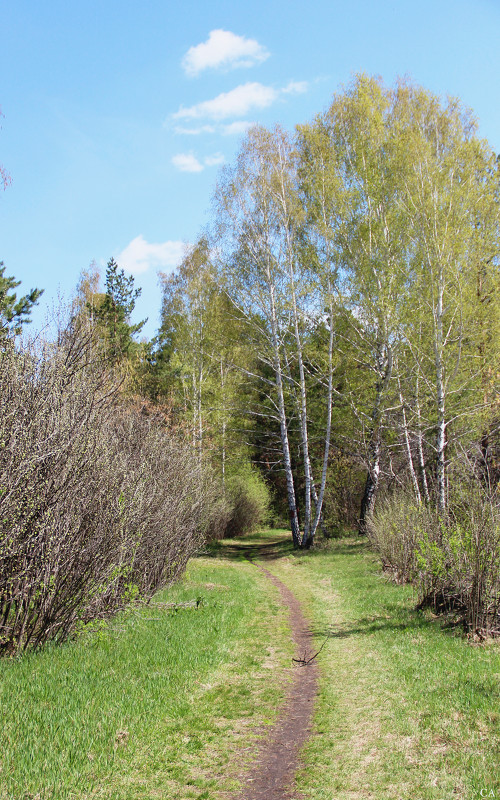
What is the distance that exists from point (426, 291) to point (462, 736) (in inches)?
508

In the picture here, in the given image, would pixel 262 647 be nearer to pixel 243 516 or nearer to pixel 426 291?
pixel 426 291

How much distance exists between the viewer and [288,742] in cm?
486

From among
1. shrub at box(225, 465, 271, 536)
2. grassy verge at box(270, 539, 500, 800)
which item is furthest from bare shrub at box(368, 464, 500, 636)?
shrub at box(225, 465, 271, 536)

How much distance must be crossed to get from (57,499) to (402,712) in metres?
4.18

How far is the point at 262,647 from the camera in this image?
25.5ft

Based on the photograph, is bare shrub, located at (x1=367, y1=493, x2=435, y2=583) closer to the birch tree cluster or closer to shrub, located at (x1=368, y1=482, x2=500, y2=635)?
shrub, located at (x1=368, y1=482, x2=500, y2=635)

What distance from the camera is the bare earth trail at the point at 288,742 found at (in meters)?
4.10

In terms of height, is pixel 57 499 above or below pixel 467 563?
above

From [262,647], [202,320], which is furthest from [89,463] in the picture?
[202,320]

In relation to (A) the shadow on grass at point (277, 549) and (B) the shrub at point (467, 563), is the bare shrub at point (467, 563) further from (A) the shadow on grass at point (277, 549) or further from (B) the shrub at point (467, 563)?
(A) the shadow on grass at point (277, 549)

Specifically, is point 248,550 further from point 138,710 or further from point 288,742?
point 288,742

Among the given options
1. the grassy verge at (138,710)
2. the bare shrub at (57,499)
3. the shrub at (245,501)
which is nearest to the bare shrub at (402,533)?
the grassy verge at (138,710)

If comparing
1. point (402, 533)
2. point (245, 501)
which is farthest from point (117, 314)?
point (402, 533)

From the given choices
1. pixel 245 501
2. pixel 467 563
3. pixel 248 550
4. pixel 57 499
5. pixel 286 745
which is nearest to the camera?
pixel 286 745
